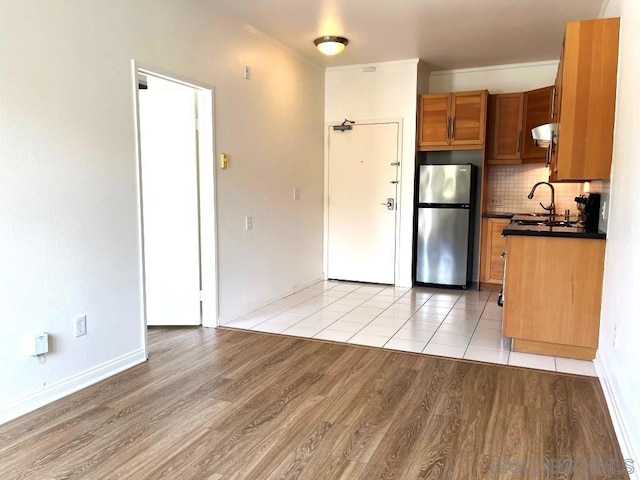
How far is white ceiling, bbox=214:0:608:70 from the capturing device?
362 centimetres

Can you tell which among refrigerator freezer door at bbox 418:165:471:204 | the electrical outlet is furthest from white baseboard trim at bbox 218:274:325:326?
refrigerator freezer door at bbox 418:165:471:204

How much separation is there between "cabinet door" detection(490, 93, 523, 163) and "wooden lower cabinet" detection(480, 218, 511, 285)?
77cm

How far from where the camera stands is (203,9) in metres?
3.59

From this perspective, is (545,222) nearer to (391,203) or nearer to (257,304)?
(391,203)

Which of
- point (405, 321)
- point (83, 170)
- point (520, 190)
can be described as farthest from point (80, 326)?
point (520, 190)

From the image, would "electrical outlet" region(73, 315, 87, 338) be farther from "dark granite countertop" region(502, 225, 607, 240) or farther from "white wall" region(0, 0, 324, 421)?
"dark granite countertop" region(502, 225, 607, 240)

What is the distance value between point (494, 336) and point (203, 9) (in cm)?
339

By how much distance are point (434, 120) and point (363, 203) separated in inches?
49.7

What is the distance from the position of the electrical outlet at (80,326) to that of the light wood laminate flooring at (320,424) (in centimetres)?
33

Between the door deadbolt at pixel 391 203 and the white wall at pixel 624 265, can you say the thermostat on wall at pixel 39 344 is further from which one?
the door deadbolt at pixel 391 203

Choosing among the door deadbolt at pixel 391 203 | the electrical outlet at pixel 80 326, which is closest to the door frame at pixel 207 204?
the electrical outlet at pixel 80 326

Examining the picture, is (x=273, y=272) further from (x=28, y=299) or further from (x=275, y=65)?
(x=28, y=299)

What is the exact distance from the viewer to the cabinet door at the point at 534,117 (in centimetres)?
502

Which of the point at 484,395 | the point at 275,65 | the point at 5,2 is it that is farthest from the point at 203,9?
the point at 484,395
